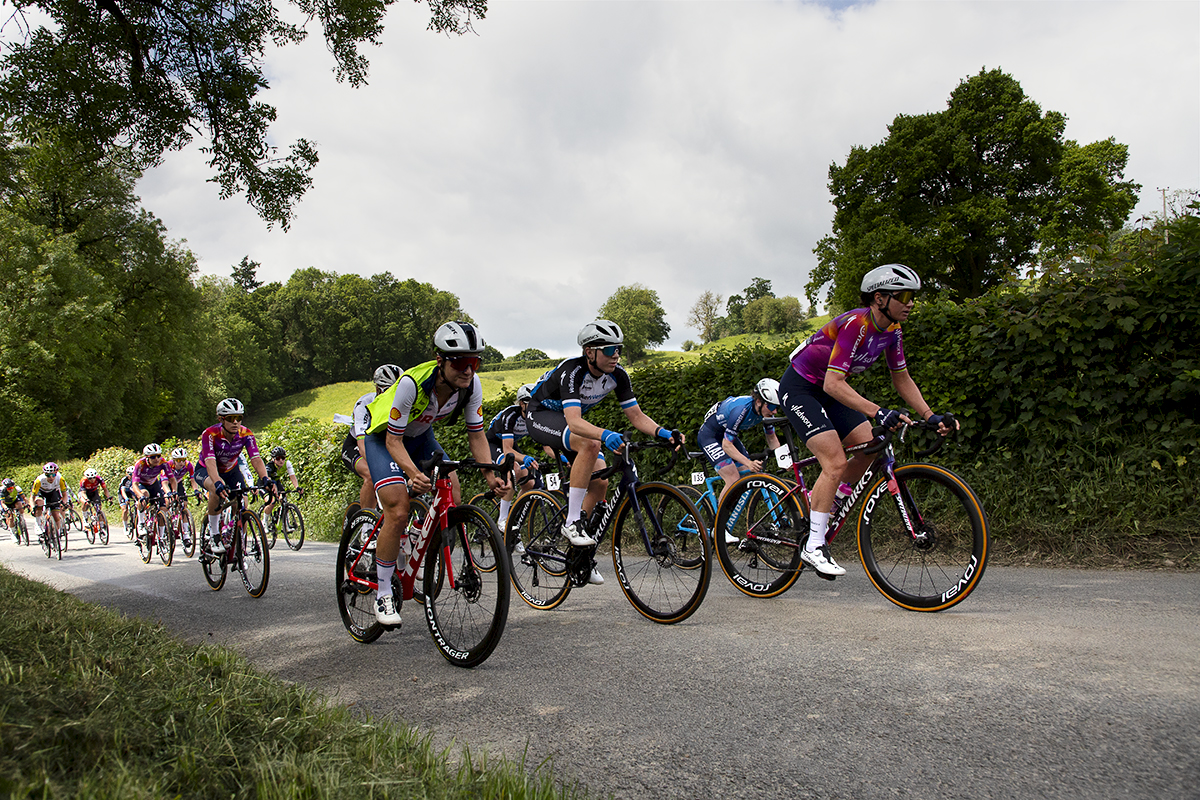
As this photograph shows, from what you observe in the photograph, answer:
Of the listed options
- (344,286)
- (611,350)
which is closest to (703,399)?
(611,350)

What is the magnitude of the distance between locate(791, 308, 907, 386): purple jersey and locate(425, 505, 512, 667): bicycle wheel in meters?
2.85

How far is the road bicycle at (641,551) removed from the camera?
498cm

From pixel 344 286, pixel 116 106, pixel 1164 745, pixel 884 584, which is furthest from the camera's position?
pixel 344 286

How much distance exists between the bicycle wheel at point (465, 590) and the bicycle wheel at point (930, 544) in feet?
8.89

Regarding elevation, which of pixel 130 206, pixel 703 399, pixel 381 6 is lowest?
pixel 703 399

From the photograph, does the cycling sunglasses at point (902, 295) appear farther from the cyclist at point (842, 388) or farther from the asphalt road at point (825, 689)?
the asphalt road at point (825, 689)

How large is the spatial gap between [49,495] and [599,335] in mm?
18449

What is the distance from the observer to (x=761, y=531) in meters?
5.85

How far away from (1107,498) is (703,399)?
4.88 m

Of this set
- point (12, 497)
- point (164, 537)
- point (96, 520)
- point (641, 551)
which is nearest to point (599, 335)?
point (641, 551)

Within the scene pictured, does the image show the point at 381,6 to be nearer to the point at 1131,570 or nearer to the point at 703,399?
the point at 703,399

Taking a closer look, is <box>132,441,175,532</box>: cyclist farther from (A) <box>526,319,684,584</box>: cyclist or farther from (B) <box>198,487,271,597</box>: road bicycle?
(A) <box>526,319,684,584</box>: cyclist

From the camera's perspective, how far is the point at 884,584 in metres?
5.14

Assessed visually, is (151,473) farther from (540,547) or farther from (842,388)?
(842,388)
